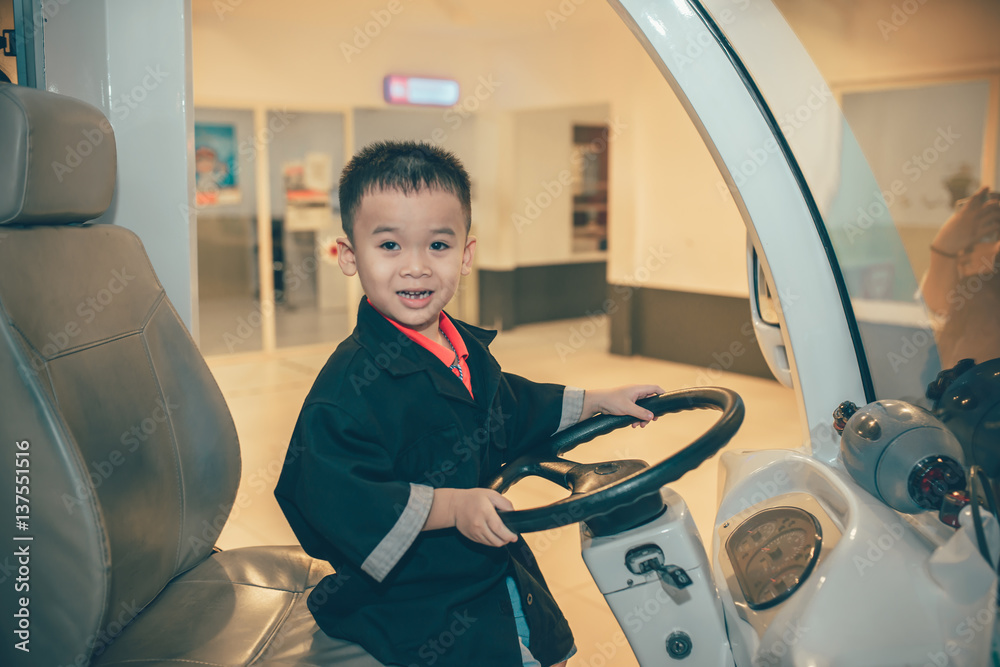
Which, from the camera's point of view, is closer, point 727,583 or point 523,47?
point 727,583

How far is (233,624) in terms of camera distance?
3.79 ft

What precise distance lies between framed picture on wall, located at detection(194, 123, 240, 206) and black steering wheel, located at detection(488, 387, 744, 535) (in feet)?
19.4

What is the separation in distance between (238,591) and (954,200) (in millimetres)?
5405

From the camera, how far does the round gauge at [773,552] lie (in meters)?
1.02

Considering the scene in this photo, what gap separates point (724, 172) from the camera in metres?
1.15

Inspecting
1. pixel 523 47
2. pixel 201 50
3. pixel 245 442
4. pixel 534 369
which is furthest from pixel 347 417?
pixel 523 47

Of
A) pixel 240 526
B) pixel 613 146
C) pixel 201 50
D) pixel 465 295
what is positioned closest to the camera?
pixel 240 526

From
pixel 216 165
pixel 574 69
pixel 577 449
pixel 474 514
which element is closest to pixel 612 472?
pixel 474 514

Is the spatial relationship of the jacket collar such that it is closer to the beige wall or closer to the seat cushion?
the seat cushion

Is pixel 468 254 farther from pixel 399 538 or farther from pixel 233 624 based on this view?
pixel 233 624

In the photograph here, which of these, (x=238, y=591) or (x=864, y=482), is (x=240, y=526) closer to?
(x=238, y=591)

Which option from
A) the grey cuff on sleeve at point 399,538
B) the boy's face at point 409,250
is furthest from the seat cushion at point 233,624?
the boy's face at point 409,250

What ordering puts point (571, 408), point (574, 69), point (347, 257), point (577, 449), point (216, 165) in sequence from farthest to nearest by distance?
point (574, 69), point (216, 165), point (577, 449), point (571, 408), point (347, 257)

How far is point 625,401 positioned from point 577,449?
2.62 metres
